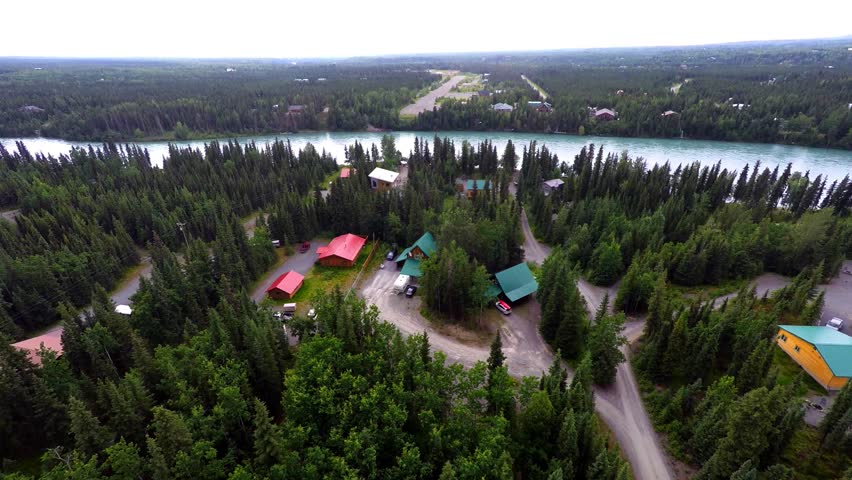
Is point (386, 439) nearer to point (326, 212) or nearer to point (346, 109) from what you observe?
point (326, 212)

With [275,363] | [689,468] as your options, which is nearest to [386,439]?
[275,363]

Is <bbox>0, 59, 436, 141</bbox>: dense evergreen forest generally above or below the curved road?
above

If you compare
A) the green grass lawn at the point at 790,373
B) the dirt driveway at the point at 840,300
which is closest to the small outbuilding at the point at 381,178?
the green grass lawn at the point at 790,373

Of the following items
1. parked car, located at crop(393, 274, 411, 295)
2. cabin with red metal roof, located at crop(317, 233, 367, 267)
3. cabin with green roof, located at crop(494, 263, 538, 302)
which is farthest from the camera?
cabin with red metal roof, located at crop(317, 233, 367, 267)

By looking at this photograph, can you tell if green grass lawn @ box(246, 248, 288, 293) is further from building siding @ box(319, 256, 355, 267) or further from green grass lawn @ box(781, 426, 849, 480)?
green grass lawn @ box(781, 426, 849, 480)

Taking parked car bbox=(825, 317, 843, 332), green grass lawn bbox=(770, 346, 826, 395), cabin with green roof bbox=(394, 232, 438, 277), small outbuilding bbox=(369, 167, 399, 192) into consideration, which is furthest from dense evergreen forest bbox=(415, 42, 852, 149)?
green grass lawn bbox=(770, 346, 826, 395)
